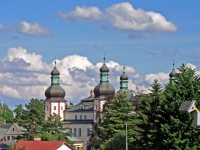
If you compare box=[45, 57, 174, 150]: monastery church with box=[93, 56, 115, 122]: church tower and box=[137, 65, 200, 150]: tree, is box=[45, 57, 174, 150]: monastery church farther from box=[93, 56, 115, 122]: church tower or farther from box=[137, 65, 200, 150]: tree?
box=[137, 65, 200, 150]: tree

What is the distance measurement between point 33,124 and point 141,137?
61075 millimetres

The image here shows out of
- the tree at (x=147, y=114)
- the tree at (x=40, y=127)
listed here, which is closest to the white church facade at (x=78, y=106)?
the tree at (x=40, y=127)

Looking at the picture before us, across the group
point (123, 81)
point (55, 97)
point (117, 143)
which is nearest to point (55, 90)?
point (55, 97)

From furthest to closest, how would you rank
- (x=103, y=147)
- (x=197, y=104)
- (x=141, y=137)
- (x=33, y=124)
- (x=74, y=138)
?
(x=74, y=138) < (x=33, y=124) < (x=103, y=147) < (x=141, y=137) < (x=197, y=104)

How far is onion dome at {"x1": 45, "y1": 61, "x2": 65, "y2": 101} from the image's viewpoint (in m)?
149

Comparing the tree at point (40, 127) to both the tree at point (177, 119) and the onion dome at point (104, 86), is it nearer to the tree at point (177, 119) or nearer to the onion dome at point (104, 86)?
the onion dome at point (104, 86)

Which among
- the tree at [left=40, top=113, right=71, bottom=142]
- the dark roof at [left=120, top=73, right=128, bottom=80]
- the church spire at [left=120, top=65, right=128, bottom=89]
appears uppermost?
the dark roof at [left=120, top=73, right=128, bottom=80]

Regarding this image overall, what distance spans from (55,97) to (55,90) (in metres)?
1.56

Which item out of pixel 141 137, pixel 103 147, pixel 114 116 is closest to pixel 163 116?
pixel 141 137

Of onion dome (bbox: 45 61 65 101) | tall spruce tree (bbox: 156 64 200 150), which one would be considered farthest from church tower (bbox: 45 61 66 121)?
tall spruce tree (bbox: 156 64 200 150)

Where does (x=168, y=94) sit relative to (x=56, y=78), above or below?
below

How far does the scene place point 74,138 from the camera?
141625mm

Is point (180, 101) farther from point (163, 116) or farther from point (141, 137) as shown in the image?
point (141, 137)

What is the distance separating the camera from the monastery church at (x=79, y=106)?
142875 millimetres
